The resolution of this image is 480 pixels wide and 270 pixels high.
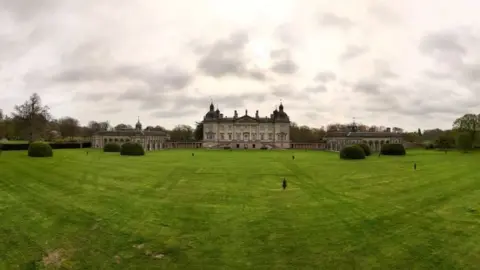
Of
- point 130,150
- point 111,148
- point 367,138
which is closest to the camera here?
point 130,150

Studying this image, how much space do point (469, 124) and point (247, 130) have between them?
49.6 metres

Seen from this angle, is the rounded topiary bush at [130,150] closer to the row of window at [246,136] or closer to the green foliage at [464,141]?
the green foliage at [464,141]

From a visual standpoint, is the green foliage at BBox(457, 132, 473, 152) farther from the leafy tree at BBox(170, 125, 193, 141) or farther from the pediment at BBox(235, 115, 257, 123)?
the leafy tree at BBox(170, 125, 193, 141)

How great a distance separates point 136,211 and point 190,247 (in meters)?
4.74

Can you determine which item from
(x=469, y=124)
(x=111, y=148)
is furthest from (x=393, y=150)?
(x=111, y=148)

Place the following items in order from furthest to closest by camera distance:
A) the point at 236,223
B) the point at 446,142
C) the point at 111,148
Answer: the point at 446,142, the point at 111,148, the point at 236,223

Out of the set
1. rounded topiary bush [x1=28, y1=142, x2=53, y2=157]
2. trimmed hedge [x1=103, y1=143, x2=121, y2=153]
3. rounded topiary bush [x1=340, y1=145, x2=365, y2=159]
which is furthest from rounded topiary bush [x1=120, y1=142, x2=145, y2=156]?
rounded topiary bush [x1=340, y1=145, x2=365, y2=159]

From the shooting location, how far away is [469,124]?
65125mm

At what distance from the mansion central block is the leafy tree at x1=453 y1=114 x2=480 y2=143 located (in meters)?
39.8

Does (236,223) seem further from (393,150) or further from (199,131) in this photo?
(199,131)

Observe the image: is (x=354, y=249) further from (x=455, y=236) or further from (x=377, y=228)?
(x=455, y=236)

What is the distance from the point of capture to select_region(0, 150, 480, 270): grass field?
11.3 m

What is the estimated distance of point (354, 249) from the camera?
11.9m

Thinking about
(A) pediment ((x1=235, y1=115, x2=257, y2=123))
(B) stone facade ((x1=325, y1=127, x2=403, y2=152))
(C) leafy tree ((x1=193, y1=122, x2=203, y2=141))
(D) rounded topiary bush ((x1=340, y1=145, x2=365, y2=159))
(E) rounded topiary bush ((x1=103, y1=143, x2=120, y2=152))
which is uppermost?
(A) pediment ((x1=235, y1=115, x2=257, y2=123))
